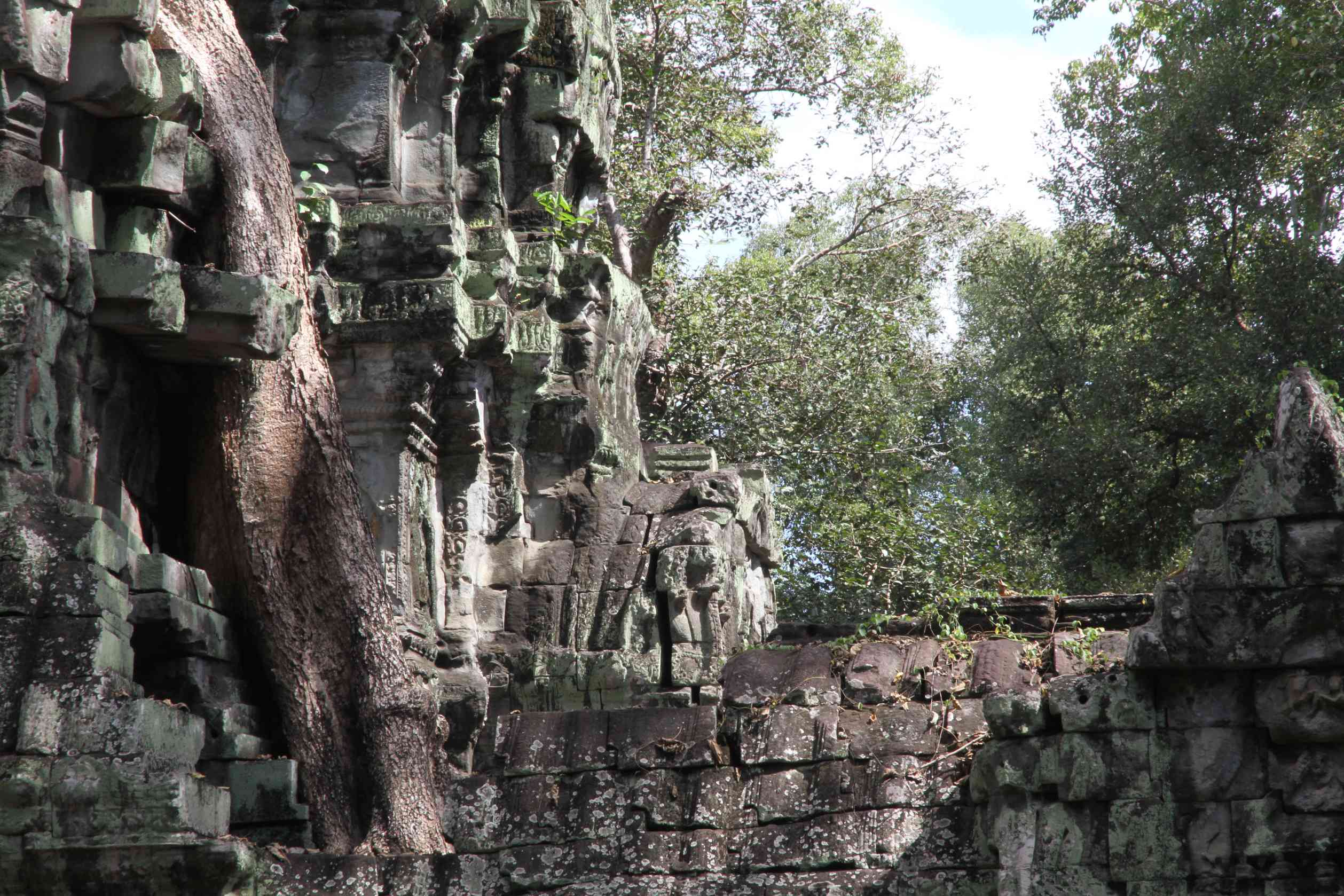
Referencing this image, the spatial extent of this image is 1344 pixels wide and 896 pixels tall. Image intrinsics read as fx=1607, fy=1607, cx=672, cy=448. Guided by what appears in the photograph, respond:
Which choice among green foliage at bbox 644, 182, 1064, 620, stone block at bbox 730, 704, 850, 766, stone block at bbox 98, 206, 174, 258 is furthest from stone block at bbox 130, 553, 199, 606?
green foliage at bbox 644, 182, 1064, 620

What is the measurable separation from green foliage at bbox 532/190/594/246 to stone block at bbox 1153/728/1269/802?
20.8 ft

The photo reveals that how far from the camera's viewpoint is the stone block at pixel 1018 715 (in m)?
5.78

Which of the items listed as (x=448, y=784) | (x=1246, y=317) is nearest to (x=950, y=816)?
(x=448, y=784)

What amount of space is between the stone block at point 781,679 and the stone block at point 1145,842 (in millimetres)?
1331

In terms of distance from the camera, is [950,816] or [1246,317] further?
[1246,317]

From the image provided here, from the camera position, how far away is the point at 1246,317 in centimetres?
1750

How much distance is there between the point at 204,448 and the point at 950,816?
368 cm

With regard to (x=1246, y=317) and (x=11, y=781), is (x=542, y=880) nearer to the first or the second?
(x=11, y=781)

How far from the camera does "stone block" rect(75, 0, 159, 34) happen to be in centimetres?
636

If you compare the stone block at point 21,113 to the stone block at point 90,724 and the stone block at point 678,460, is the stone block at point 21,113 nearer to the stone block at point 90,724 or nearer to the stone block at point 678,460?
the stone block at point 90,724

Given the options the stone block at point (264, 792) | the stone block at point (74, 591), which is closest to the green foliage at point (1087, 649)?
the stone block at point (264, 792)

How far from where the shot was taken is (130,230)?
6.72 m

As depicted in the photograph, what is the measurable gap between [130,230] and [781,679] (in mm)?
3321

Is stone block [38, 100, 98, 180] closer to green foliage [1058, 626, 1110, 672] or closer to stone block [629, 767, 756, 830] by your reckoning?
stone block [629, 767, 756, 830]
